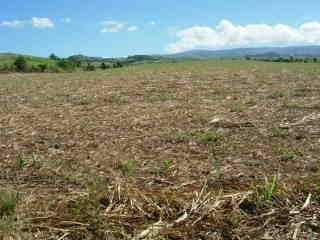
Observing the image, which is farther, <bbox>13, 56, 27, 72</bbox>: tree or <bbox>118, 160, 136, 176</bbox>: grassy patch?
<bbox>13, 56, 27, 72</bbox>: tree

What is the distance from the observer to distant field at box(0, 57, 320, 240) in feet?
13.6

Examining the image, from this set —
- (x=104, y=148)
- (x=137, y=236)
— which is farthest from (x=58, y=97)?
(x=137, y=236)

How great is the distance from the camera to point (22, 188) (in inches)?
212

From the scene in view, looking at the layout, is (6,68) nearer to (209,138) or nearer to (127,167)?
(209,138)

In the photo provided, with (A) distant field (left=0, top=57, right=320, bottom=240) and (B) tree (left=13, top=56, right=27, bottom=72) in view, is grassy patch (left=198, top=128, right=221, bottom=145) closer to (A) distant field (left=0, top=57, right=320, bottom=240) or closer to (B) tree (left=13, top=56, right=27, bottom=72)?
(A) distant field (left=0, top=57, right=320, bottom=240)

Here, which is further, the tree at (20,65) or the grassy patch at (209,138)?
the tree at (20,65)

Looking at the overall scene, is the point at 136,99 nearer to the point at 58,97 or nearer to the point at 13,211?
the point at 58,97

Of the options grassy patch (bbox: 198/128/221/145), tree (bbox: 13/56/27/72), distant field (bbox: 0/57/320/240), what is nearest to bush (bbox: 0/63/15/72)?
tree (bbox: 13/56/27/72)

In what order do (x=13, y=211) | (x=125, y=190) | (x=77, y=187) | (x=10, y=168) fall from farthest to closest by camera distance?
(x=10, y=168) < (x=77, y=187) < (x=125, y=190) < (x=13, y=211)

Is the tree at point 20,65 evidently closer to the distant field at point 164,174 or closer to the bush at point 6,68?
the bush at point 6,68

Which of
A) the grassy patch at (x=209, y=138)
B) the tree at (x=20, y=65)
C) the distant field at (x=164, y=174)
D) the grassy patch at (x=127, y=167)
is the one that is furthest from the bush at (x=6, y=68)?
the grassy patch at (x=127, y=167)

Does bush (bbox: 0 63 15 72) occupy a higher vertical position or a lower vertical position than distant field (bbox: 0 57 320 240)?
higher

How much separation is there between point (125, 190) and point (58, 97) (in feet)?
36.7

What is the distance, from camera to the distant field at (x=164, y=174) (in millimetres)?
4141
